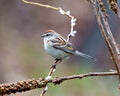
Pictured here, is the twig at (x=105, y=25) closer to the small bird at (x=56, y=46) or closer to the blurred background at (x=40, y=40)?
the small bird at (x=56, y=46)

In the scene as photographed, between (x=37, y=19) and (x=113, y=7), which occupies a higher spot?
(x=37, y=19)

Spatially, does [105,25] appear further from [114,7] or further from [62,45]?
[62,45]

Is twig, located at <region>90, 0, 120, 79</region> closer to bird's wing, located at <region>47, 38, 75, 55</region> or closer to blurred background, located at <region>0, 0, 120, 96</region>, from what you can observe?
bird's wing, located at <region>47, 38, 75, 55</region>

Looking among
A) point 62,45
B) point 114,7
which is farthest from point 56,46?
point 114,7

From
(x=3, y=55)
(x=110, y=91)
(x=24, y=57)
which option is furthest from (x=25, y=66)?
(x=110, y=91)

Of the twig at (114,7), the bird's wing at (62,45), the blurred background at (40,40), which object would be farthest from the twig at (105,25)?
the blurred background at (40,40)

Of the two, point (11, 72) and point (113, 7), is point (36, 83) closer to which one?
point (113, 7)
